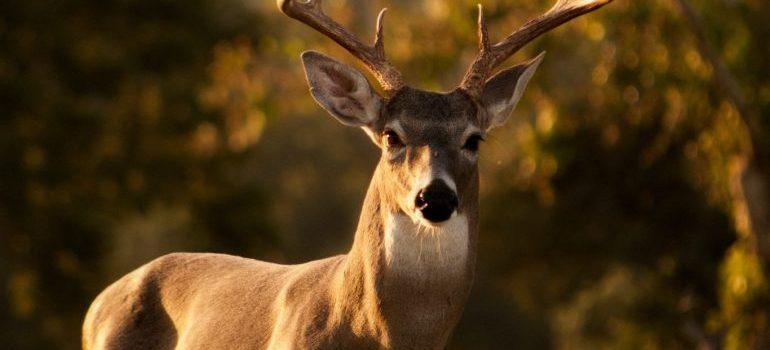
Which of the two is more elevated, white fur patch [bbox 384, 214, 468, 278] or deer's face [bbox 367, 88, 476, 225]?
deer's face [bbox 367, 88, 476, 225]

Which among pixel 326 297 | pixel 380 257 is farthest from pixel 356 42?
pixel 326 297

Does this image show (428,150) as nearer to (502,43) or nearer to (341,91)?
(341,91)

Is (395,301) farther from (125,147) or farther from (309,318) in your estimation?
(125,147)

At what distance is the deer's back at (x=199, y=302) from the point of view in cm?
899

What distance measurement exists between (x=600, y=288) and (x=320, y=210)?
79.3ft

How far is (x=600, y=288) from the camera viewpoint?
29.3 m

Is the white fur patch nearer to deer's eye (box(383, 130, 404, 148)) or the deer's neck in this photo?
the deer's neck

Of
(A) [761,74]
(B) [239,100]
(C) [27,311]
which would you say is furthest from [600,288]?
(A) [761,74]

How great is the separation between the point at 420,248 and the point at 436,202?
0.34m

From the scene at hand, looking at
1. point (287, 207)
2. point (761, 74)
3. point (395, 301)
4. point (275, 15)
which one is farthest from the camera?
point (287, 207)

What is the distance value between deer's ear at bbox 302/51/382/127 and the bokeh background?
8.87 meters

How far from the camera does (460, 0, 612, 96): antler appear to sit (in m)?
9.13

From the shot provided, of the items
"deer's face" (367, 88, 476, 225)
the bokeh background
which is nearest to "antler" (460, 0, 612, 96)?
"deer's face" (367, 88, 476, 225)

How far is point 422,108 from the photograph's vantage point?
8.77 meters
